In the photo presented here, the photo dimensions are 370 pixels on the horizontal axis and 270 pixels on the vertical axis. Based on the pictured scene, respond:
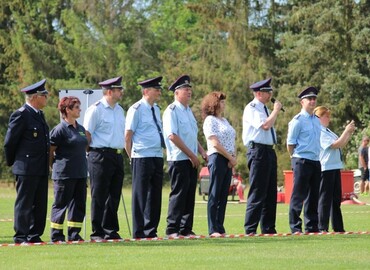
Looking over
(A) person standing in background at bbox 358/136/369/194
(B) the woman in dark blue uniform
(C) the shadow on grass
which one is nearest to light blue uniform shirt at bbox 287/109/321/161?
(C) the shadow on grass

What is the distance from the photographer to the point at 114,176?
15.5m

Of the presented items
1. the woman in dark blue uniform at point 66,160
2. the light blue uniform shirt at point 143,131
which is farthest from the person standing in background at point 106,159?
the woman in dark blue uniform at point 66,160

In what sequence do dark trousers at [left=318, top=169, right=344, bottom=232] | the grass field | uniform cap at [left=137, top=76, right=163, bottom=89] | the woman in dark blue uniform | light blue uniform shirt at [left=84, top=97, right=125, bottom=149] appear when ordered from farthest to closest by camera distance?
dark trousers at [left=318, top=169, right=344, bottom=232], uniform cap at [left=137, top=76, right=163, bottom=89], light blue uniform shirt at [left=84, top=97, right=125, bottom=149], the woman in dark blue uniform, the grass field

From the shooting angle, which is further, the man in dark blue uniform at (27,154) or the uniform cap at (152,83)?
the uniform cap at (152,83)

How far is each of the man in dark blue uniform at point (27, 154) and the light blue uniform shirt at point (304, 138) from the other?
3949 mm

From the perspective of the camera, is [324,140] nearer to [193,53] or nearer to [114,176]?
[114,176]

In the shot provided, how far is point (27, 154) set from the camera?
14578 millimetres

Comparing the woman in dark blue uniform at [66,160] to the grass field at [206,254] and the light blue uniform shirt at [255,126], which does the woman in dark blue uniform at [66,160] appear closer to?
the grass field at [206,254]

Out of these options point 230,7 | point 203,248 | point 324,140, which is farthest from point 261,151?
point 230,7

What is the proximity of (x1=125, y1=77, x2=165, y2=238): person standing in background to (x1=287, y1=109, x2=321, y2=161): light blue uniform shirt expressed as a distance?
2156mm

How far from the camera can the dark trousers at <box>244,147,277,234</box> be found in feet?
53.5

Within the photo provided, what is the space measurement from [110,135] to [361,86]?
33.0m

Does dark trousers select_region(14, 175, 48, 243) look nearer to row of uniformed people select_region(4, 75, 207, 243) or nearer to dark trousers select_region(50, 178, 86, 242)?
row of uniformed people select_region(4, 75, 207, 243)

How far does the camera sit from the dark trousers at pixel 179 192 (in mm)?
15797
